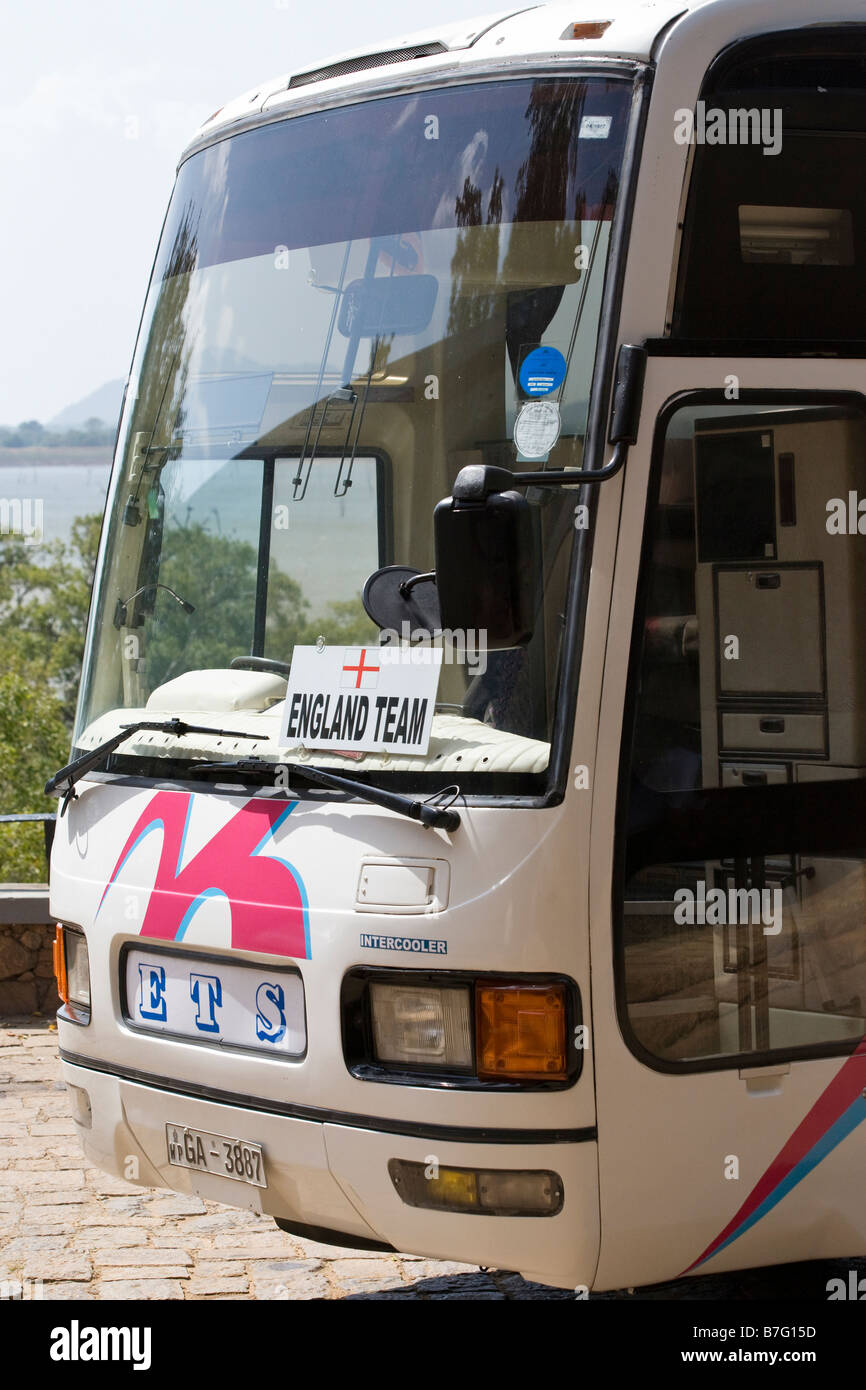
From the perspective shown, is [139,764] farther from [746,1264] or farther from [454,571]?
[746,1264]

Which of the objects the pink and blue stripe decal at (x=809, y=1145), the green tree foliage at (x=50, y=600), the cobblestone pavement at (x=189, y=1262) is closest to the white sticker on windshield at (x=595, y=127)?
the pink and blue stripe decal at (x=809, y=1145)

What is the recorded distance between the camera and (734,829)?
387 cm

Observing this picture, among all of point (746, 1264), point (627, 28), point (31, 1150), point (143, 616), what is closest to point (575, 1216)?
point (746, 1264)

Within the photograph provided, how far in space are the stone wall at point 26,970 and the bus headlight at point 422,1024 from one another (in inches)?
203

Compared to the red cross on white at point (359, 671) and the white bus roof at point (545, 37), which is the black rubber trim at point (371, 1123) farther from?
the white bus roof at point (545, 37)

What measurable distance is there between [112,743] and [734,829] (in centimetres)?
167

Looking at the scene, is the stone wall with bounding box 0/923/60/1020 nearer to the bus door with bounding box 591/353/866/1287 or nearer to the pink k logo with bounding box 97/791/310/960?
the pink k logo with bounding box 97/791/310/960

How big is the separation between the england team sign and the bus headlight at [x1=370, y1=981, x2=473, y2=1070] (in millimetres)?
567

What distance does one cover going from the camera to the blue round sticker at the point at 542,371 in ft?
12.6

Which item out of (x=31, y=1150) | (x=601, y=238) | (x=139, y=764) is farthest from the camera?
(x=31, y=1150)

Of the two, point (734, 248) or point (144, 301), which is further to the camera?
point (144, 301)

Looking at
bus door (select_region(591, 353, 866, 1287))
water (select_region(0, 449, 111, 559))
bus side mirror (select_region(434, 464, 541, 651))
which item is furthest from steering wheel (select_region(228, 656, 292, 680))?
water (select_region(0, 449, 111, 559))
